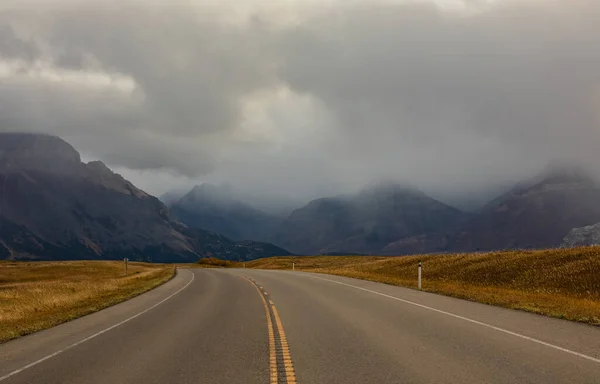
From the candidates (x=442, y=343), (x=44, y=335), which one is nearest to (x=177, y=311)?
(x=44, y=335)

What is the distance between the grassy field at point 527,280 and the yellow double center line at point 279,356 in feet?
26.9

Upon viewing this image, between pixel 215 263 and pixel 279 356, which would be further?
pixel 215 263

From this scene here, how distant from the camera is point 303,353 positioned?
988cm

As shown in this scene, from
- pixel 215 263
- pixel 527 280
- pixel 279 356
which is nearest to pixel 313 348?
pixel 279 356

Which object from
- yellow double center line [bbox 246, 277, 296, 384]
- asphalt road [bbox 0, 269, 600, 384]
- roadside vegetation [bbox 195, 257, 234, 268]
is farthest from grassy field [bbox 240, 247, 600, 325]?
roadside vegetation [bbox 195, 257, 234, 268]

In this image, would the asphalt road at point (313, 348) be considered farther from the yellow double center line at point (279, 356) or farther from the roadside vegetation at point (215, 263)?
the roadside vegetation at point (215, 263)

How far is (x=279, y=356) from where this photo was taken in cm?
967

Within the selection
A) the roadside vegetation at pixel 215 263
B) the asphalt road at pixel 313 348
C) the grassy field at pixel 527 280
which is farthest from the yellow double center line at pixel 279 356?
the roadside vegetation at pixel 215 263

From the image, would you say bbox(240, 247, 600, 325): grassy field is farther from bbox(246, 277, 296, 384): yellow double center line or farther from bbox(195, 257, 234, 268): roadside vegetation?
bbox(195, 257, 234, 268): roadside vegetation

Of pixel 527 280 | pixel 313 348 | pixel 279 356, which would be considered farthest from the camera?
pixel 527 280

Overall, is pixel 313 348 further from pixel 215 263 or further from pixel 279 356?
pixel 215 263

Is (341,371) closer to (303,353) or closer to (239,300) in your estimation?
(303,353)

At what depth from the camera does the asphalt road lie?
8.18m

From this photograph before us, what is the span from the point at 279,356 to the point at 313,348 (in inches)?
38.2
